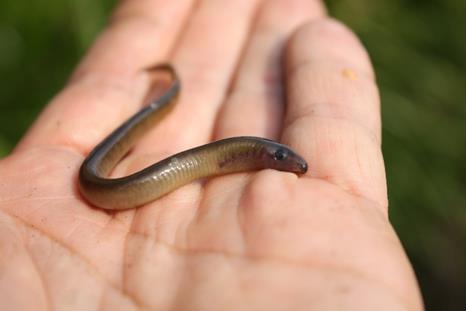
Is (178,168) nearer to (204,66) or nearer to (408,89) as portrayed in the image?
(204,66)

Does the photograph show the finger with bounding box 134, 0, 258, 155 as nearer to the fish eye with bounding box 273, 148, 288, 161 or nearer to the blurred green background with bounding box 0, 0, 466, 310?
the fish eye with bounding box 273, 148, 288, 161

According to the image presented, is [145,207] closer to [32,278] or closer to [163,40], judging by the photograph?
[32,278]

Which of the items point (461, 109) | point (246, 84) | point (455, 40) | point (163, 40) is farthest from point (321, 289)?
point (455, 40)

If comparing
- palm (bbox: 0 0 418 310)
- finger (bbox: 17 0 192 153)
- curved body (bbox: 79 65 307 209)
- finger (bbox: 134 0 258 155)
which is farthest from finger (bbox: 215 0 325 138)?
finger (bbox: 17 0 192 153)

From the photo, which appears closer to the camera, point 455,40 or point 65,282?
→ point 65,282

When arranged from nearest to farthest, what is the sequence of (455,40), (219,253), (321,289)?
(321,289) < (219,253) < (455,40)

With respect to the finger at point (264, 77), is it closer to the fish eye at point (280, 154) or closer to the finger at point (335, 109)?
the finger at point (335, 109)

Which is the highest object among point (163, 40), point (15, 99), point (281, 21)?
point (281, 21)

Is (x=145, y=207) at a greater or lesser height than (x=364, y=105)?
lesser
